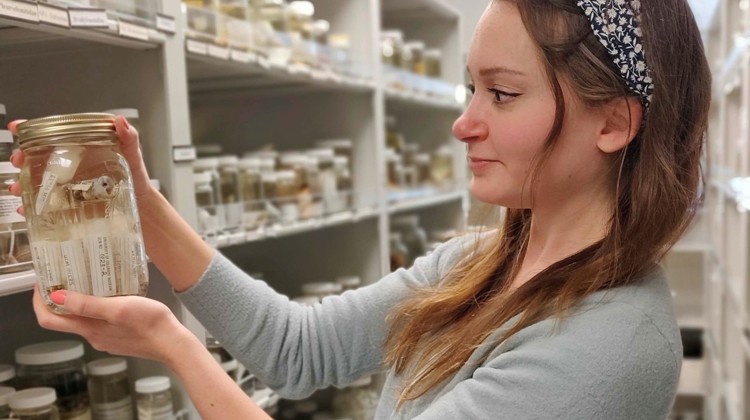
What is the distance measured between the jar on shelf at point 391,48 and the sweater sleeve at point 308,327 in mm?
1416

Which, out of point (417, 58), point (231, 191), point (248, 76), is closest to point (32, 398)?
point (231, 191)

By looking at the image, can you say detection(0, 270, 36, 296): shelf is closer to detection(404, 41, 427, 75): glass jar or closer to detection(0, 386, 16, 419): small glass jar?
detection(0, 386, 16, 419): small glass jar

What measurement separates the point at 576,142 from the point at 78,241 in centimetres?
63

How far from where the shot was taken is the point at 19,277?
875 millimetres

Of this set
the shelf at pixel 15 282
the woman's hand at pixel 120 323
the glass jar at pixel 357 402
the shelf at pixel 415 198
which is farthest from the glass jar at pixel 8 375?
the shelf at pixel 415 198

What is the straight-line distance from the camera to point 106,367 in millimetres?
1104

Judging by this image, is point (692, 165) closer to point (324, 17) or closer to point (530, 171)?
point (530, 171)

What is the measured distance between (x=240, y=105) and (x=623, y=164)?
1538 mm

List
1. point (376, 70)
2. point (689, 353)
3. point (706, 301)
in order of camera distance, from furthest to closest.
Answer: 1. point (689, 353)
2. point (706, 301)
3. point (376, 70)

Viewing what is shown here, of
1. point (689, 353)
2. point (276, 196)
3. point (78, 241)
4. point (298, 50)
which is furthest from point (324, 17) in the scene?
point (689, 353)

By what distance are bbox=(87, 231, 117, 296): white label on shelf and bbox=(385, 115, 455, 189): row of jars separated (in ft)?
5.57

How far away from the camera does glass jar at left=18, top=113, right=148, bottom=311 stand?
28.8 inches

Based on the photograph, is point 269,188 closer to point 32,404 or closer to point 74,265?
point 32,404

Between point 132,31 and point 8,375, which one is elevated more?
point 132,31
